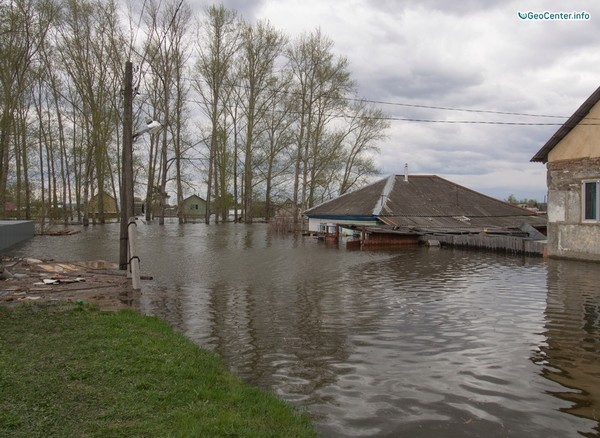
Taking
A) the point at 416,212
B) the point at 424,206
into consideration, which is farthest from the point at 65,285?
the point at 424,206

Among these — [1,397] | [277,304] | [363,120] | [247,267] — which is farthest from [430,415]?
[363,120]

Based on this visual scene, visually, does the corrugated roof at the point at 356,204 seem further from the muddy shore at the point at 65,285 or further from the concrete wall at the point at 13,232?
the muddy shore at the point at 65,285

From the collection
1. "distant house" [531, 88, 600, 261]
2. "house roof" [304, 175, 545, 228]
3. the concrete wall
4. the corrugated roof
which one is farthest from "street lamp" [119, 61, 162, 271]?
the corrugated roof

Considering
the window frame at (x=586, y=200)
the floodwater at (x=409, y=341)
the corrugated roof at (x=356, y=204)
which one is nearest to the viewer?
the floodwater at (x=409, y=341)

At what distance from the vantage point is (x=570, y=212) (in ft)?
61.5

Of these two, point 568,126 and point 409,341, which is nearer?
point 409,341

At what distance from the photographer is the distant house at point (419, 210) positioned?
33.5 meters

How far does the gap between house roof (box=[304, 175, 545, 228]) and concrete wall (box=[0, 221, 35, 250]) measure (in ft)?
65.6

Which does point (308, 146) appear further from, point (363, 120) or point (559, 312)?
point (559, 312)

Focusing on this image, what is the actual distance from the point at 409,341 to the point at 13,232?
1007 inches

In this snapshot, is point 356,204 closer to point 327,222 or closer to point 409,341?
point 327,222

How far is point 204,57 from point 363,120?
18810mm

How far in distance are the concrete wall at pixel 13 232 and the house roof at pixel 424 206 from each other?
65.6ft

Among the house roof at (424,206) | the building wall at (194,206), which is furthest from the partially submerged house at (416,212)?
the building wall at (194,206)
